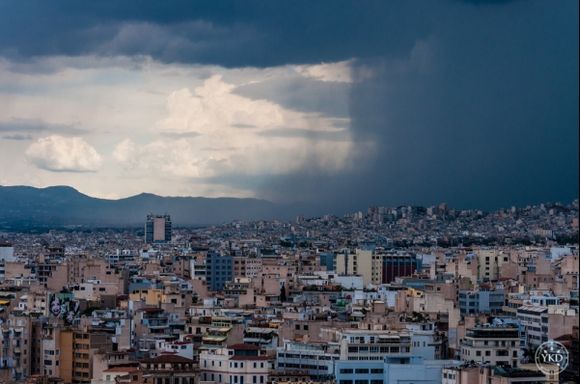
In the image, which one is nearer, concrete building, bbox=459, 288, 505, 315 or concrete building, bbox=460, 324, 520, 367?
concrete building, bbox=460, 324, 520, 367

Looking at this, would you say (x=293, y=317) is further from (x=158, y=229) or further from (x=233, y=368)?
(x=158, y=229)

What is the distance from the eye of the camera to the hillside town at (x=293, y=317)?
2734 cm

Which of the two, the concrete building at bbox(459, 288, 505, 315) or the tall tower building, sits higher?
the tall tower building

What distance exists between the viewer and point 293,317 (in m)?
35.5

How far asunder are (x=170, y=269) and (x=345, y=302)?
54.7 ft

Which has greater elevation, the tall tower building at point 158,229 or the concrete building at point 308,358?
the tall tower building at point 158,229

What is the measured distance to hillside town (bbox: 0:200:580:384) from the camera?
89.7 ft

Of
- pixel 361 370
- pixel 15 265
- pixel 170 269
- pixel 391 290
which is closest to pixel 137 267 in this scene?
pixel 170 269

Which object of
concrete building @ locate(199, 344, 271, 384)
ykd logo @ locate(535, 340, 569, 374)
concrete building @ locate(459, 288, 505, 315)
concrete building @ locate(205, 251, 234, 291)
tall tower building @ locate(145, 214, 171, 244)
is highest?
tall tower building @ locate(145, 214, 171, 244)

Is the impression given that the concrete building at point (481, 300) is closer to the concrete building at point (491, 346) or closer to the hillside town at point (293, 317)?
the hillside town at point (293, 317)

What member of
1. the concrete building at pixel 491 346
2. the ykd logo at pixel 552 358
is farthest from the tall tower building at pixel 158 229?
the ykd logo at pixel 552 358

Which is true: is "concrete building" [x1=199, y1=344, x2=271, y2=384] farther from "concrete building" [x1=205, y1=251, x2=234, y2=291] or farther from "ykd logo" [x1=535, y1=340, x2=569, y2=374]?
"concrete building" [x1=205, y1=251, x2=234, y2=291]

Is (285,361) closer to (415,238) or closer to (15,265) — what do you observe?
(15,265)

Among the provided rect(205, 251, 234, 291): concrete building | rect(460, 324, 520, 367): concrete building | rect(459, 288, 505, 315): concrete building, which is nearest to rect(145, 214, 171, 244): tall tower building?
rect(205, 251, 234, 291): concrete building
